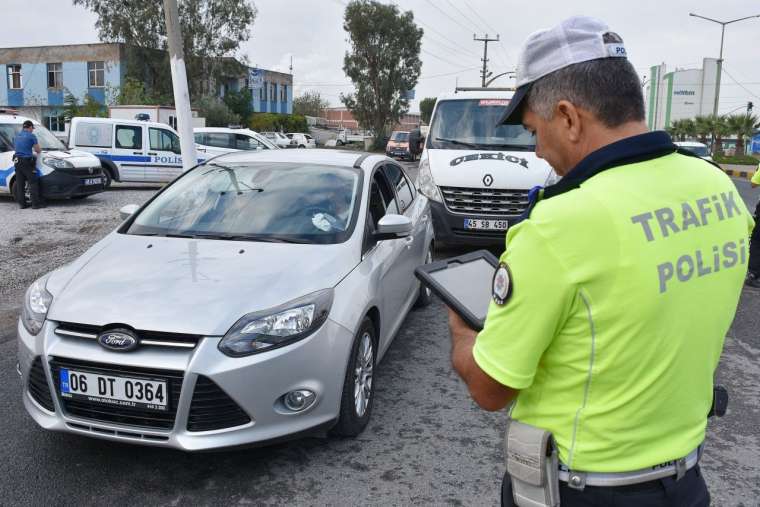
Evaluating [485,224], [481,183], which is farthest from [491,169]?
[485,224]

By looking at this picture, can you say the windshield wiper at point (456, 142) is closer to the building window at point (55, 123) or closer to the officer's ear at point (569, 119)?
the officer's ear at point (569, 119)

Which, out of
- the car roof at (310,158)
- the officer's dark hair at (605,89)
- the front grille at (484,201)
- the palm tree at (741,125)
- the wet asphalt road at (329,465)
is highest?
the palm tree at (741,125)

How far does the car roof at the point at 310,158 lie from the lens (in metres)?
Result: 4.83

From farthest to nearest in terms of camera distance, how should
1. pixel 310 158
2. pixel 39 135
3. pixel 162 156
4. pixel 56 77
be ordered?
pixel 56 77 < pixel 162 156 < pixel 39 135 < pixel 310 158

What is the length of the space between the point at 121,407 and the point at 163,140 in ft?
50.8

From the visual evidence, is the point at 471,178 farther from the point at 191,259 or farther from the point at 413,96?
the point at 413,96

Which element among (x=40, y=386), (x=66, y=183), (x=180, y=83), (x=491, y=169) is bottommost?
(x=40, y=386)

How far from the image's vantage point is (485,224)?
303 inches

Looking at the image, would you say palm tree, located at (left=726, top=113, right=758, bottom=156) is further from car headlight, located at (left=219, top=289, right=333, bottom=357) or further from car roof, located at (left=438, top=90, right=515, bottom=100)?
car headlight, located at (left=219, top=289, right=333, bottom=357)

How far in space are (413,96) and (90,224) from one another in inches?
1690

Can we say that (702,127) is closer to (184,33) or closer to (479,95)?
(184,33)

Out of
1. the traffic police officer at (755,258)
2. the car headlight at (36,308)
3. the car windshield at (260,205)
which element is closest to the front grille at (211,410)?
the car headlight at (36,308)

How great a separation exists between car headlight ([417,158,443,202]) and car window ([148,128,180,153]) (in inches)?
430

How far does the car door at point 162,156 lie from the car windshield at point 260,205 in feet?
43.2
